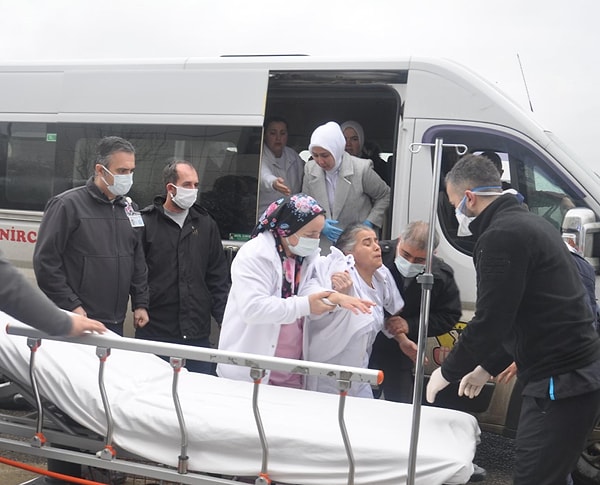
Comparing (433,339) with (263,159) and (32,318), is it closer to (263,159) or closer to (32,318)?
(263,159)

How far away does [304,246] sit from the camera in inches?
141

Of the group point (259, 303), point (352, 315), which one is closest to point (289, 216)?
point (259, 303)

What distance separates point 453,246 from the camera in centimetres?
493

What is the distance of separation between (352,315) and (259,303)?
545 millimetres

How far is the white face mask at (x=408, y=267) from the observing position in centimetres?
411

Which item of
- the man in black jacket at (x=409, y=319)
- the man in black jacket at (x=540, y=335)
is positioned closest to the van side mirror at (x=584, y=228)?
the man in black jacket at (x=409, y=319)

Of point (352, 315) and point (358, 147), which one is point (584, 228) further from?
point (358, 147)

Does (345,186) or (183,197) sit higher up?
(345,186)

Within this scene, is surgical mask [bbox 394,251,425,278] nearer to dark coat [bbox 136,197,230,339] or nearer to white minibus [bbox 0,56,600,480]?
white minibus [bbox 0,56,600,480]

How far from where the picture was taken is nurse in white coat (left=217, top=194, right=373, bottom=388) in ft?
11.0

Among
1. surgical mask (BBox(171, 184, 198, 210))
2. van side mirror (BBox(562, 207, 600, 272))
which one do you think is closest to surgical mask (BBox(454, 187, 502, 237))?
van side mirror (BBox(562, 207, 600, 272))

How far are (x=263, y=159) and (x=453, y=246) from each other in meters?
1.66

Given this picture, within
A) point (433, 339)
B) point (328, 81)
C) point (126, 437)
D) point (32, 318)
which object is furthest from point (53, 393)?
point (328, 81)

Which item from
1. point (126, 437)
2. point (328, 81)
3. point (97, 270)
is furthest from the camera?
point (328, 81)
